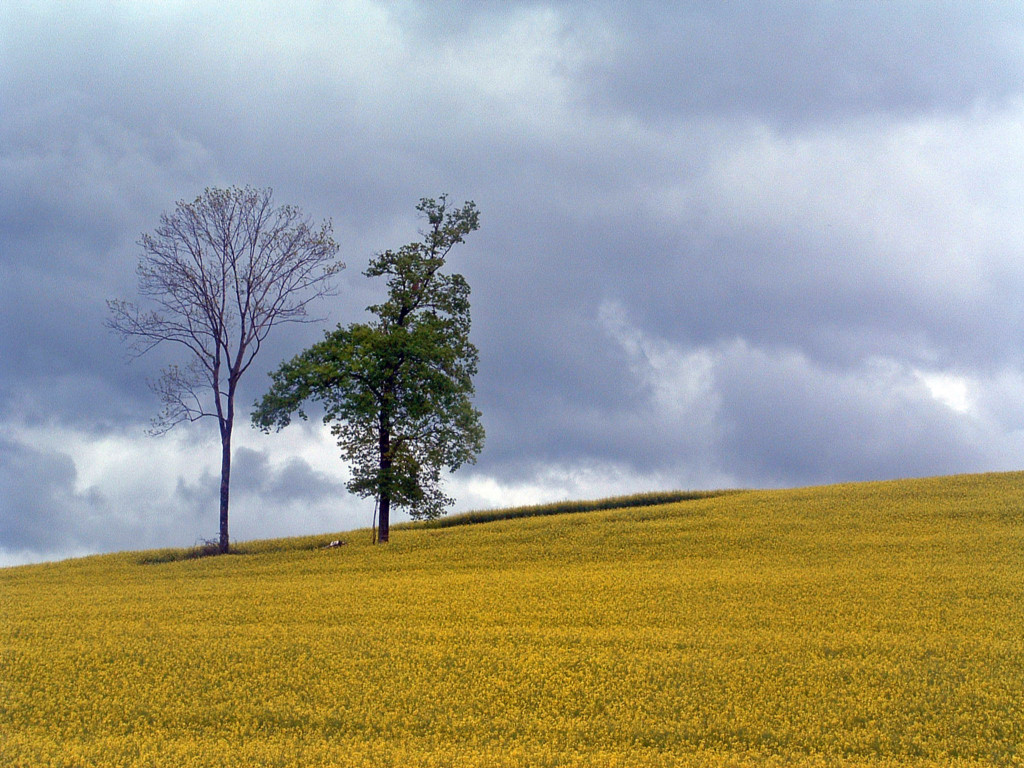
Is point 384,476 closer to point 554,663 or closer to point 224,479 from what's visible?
point 224,479

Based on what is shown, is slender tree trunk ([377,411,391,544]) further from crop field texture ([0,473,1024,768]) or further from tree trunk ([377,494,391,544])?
crop field texture ([0,473,1024,768])

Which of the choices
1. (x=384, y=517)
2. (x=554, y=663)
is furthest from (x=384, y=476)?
(x=554, y=663)

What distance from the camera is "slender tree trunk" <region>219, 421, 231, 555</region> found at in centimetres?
3781

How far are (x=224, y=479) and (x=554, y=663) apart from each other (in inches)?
1113

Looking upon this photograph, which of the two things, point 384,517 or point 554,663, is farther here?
point 384,517

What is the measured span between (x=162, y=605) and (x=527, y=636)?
11650 mm

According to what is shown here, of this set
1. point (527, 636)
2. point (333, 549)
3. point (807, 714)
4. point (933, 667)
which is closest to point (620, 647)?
point (527, 636)

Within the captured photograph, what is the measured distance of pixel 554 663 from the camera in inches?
549

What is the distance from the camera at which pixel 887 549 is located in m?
25.3

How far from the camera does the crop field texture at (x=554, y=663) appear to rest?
36.2 feet

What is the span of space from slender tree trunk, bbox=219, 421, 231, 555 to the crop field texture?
36.4 ft

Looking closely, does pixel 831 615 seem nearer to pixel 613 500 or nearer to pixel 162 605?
pixel 162 605

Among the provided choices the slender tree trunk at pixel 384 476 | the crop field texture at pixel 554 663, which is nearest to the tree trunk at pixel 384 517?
the slender tree trunk at pixel 384 476

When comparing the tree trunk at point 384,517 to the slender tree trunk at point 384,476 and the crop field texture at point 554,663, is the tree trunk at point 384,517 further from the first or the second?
the crop field texture at point 554,663
